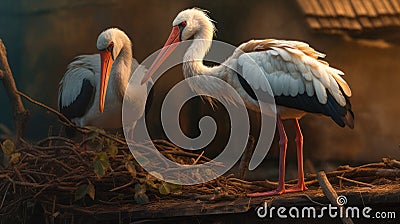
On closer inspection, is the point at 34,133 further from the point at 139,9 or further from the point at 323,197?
the point at 323,197

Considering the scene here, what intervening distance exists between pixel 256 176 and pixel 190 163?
48 cm

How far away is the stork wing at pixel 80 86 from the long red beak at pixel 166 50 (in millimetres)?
449

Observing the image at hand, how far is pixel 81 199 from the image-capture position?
15.4ft

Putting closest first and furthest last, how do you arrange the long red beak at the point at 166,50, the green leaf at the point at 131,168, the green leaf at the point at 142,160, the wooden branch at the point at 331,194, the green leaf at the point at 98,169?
the wooden branch at the point at 331,194
the green leaf at the point at 98,169
the green leaf at the point at 131,168
the green leaf at the point at 142,160
the long red beak at the point at 166,50

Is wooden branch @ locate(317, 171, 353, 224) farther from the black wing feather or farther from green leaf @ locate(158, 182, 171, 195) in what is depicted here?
the black wing feather

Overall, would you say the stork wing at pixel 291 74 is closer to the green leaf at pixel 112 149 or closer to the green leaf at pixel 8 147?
the green leaf at pixel 112 149

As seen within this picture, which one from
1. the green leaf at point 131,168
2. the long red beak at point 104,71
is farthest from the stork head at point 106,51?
the green leaf at point 131,168

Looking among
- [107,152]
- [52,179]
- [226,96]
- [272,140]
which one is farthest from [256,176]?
[52,179]

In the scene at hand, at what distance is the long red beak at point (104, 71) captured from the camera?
5090mm

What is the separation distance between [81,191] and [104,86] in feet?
2.81

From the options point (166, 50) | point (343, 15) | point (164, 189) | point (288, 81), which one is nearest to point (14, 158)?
point (164, 189)
